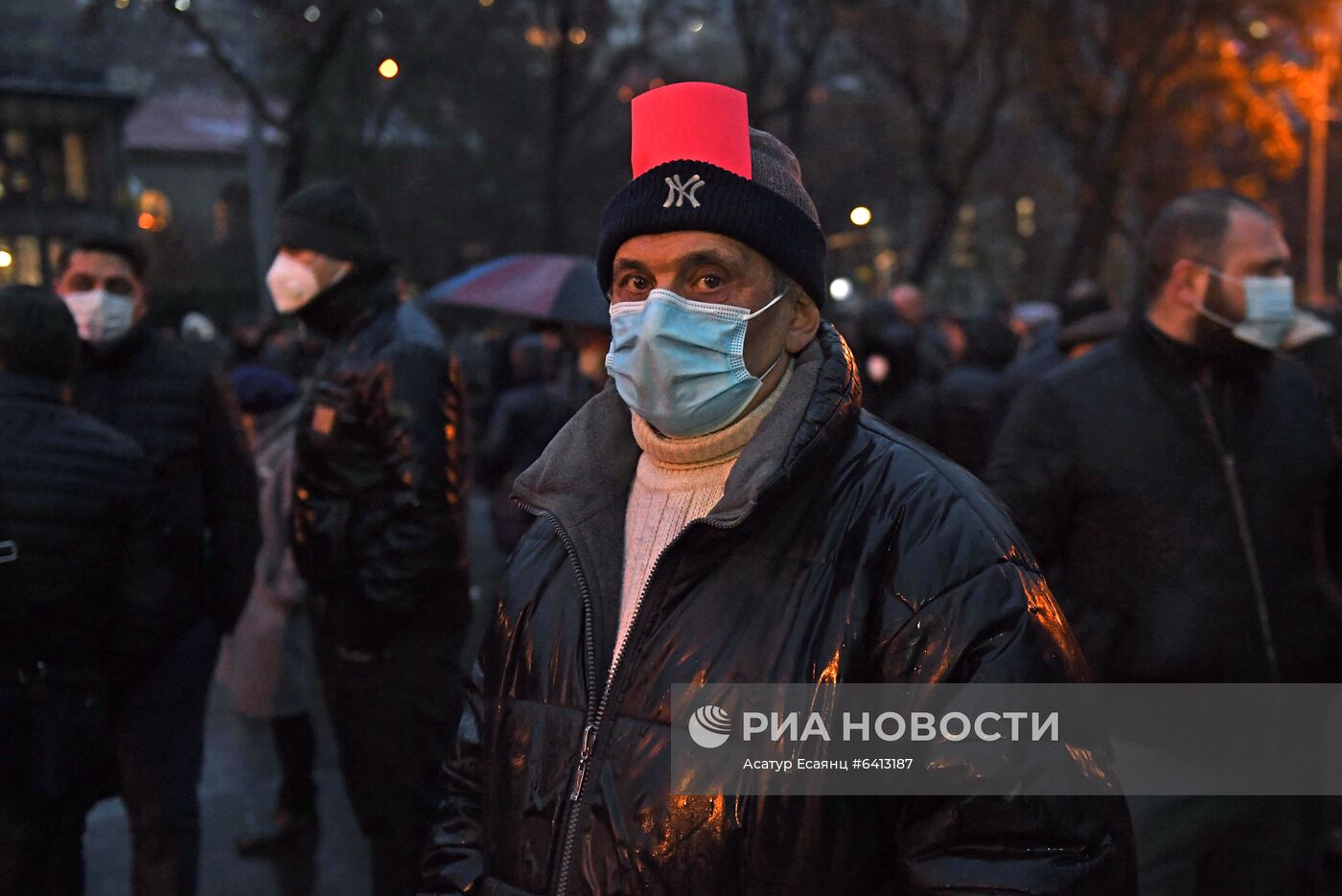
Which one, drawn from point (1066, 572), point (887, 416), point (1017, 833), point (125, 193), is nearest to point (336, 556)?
point (1066, 572)

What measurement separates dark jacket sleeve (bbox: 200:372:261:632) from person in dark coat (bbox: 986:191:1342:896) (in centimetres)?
232

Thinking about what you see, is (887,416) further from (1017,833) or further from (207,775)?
(1017,833)

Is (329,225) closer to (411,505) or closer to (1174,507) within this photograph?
(411,505)

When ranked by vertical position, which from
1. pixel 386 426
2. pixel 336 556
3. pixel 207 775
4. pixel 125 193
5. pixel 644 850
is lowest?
pixel 125 193

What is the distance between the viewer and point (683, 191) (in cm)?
200

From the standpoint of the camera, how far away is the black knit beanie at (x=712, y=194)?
6.53 ft

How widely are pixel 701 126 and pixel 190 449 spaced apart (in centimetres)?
271

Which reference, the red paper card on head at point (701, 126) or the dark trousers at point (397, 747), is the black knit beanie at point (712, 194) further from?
the dark trousers at point (397, 747)

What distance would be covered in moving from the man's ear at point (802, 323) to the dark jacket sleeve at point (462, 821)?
0.76m

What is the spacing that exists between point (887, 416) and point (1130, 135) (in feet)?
50.9

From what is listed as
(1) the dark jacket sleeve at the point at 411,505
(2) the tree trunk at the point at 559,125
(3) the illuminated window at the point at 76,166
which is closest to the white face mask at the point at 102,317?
(1) the dark jacket sleeve at the point at 411,505

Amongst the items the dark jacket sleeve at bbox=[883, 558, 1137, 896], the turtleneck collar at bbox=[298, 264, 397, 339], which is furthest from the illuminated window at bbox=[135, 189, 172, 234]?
the dark jacket sleeve at bbox=[883, 558, 1137, 896]

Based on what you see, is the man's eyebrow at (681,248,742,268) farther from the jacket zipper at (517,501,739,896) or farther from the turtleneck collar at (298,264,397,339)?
the turtleneck collar at (298,264,397,339)

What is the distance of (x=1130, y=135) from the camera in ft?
67.3
